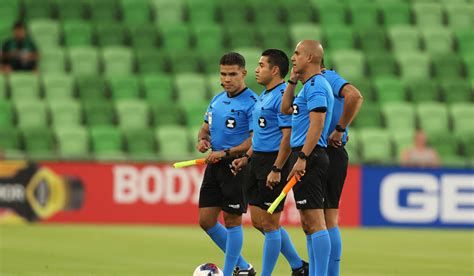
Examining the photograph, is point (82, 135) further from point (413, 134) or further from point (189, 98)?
Answer: point (413, 134)

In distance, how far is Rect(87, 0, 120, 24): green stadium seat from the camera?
23938mm

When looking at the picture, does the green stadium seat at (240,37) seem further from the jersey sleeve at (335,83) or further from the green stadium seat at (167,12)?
the jersey sleeve at (335,83)

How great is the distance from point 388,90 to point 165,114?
4.90 m

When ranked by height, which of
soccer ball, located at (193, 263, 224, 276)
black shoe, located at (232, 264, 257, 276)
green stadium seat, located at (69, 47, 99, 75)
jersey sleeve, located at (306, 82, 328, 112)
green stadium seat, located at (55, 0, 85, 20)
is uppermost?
green stadium seat, located at (55, 0, 85, 20)

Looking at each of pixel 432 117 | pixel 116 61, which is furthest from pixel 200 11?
pixel 432 117

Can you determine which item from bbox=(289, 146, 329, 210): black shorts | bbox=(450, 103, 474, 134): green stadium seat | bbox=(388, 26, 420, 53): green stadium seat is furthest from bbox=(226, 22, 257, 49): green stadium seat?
bbox=(289, 146, 329, 210): black shorts

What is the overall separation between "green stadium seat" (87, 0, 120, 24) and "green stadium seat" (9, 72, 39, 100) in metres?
2.91

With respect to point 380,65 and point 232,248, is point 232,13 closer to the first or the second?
point 380,65

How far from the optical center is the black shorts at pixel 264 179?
10.4 meters

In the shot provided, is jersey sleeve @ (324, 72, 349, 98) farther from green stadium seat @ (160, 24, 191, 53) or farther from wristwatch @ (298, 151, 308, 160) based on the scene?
green stadium seat @ (160, 24, 191, 53)

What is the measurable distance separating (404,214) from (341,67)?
4.46 metres

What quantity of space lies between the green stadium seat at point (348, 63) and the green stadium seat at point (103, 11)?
190 inches

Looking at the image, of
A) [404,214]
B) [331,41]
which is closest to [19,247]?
[404,214]

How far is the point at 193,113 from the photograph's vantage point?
21.7 metres
